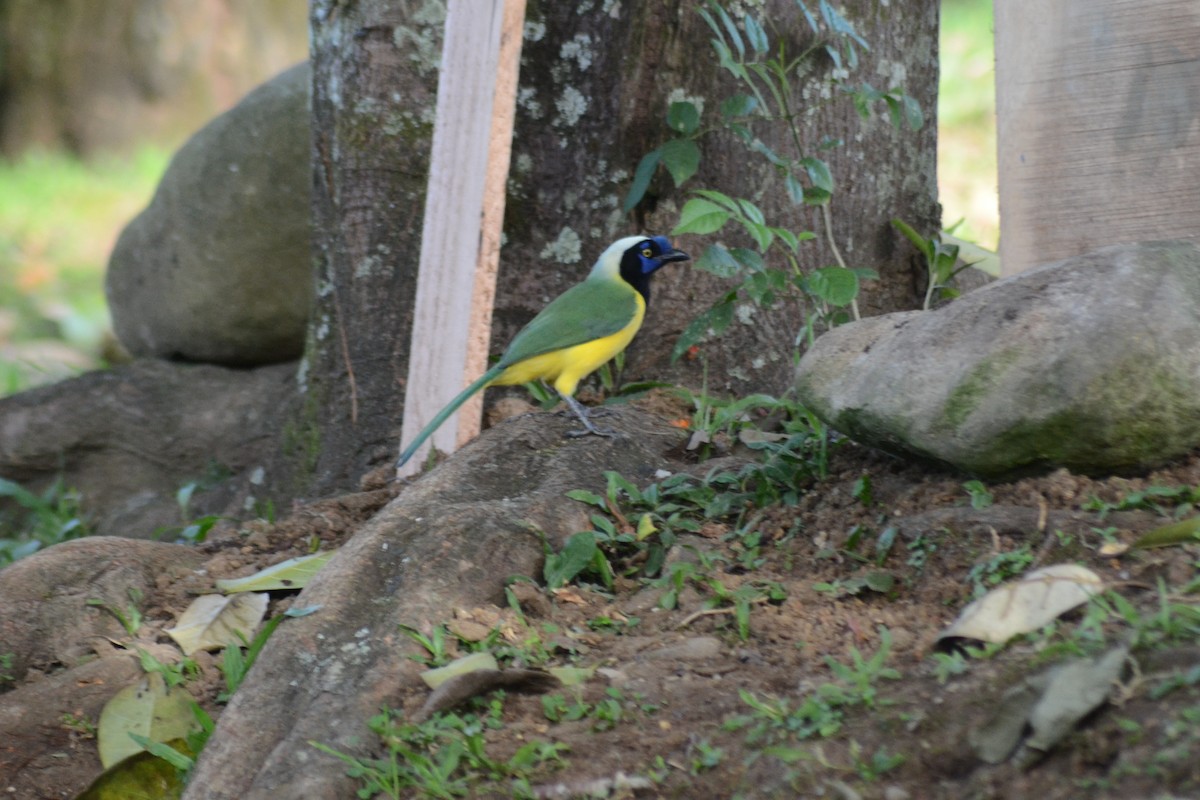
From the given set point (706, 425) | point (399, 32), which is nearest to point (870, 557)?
point (706, 425)

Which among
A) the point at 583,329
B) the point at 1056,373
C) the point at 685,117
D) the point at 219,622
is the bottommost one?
the point at 219,622

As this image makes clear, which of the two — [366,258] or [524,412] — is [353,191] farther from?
[524,412]

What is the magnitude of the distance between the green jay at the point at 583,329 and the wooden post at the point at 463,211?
9 centimetres

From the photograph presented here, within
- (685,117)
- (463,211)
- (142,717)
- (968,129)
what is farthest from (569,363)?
(968,129)

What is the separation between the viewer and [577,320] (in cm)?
384

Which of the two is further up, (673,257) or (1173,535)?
(673,257)

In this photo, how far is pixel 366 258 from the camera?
4.34 m

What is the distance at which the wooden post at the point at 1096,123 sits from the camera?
341 cm

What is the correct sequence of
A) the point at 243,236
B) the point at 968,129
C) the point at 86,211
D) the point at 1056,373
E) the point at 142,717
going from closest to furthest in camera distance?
the point at 1056,373, the point at 142,717, the point at 243,236, the point at 968,129, the point at 86,211

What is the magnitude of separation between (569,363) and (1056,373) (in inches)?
63.5

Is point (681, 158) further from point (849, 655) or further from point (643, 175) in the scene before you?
point (849, 655)

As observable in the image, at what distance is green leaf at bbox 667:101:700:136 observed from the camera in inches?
151

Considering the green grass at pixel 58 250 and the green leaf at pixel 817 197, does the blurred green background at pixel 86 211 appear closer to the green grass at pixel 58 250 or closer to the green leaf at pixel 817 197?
the green grass at pixel 58 250

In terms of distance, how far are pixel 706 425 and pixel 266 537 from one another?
51.3 inches
